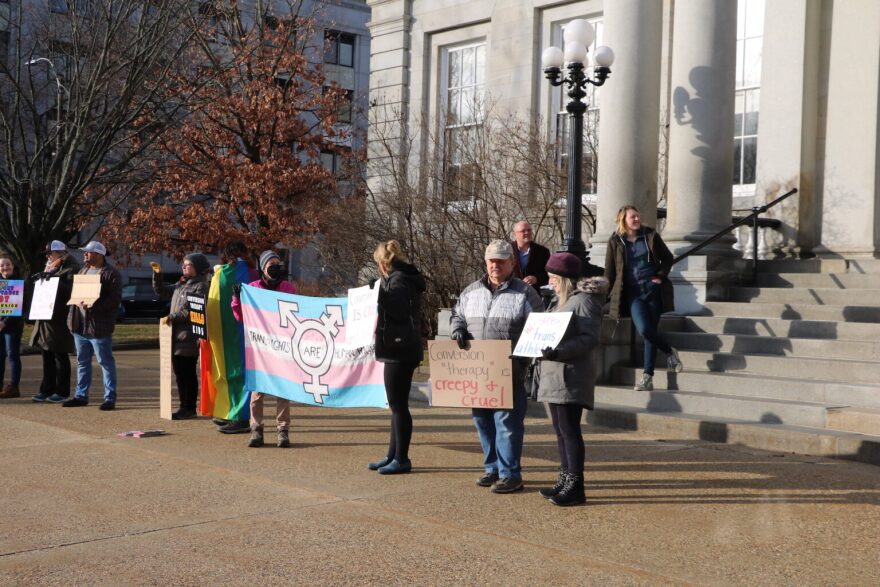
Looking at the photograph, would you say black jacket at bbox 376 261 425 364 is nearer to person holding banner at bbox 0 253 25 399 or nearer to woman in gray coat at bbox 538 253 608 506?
woman in gray coat at bbox 538 253 608 506

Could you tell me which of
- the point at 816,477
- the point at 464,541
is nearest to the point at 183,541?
the point at 464,541

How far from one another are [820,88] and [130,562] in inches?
513

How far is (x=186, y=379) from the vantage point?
36.8ft

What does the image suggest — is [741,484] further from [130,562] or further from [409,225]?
[409,225]

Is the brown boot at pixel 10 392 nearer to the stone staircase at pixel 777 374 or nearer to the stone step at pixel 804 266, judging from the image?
the stone staircase at pixel 777 374

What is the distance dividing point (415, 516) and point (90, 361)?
21.7ft

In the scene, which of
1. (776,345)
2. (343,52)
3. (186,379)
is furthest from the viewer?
(343,52)

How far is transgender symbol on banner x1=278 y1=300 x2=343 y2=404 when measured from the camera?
9242mm

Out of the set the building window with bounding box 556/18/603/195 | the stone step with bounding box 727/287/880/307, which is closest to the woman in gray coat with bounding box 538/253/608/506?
the stone step with bounding box 727/287/880/307

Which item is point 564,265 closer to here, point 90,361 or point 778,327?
point 778,327

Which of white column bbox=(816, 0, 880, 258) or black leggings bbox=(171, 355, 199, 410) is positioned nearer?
black leggings bbox=(171, 355, 199, 410)

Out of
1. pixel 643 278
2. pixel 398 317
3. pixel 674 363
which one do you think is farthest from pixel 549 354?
pixel 674 363

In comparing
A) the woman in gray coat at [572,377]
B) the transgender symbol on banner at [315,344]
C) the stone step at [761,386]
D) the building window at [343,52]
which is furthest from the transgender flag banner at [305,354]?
the building window at [343,52]

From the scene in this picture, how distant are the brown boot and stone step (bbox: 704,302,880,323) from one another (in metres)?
8.64
